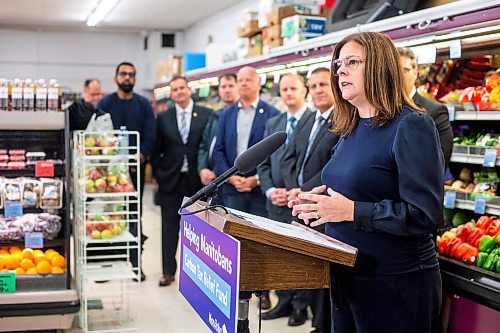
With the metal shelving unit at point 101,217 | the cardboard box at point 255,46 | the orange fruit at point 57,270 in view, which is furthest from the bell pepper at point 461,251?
the cardboard box at point 255,46

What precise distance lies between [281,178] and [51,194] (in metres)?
1.52

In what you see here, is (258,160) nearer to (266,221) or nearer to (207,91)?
(266,221)

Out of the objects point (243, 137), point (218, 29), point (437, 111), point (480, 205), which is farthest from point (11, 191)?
point (218, 29)

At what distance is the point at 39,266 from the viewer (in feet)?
14.0

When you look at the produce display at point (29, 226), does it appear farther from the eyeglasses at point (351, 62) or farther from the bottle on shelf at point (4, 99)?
the eyeglasses at point (351, 62)

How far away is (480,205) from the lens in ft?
12.7

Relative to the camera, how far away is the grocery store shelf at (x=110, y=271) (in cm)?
452

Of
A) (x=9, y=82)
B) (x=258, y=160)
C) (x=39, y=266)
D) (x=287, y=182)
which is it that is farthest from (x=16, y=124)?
(x=258, y=160)

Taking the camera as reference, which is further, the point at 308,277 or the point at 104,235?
the point at 104,235

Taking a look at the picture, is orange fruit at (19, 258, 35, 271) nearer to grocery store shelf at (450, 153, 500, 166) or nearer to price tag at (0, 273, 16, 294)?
price tag at (0, 273, 16, 294)

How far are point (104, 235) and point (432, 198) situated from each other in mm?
2832

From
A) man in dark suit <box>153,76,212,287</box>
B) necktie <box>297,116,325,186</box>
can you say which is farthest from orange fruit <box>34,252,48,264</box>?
man in dark suit <box>153,76,212,287</box>

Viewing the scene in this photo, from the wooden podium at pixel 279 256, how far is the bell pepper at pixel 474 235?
5.89 ft

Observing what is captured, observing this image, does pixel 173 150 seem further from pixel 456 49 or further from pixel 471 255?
pixel 471 255
